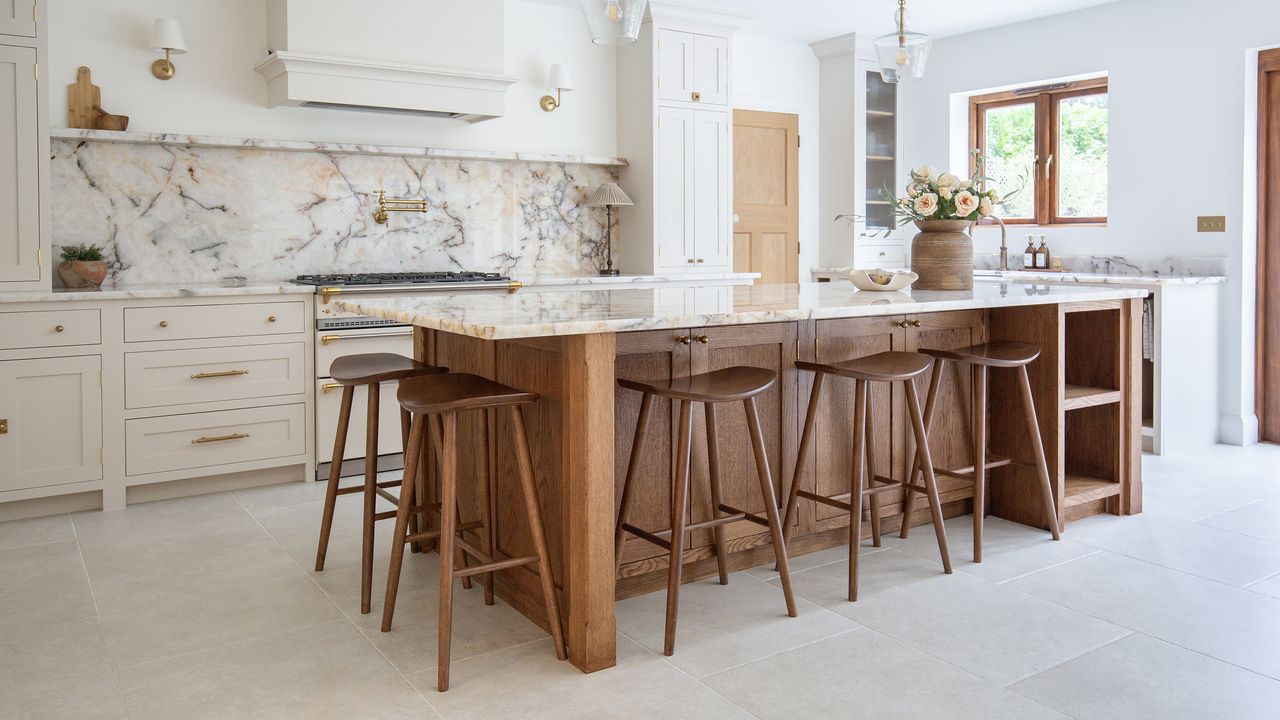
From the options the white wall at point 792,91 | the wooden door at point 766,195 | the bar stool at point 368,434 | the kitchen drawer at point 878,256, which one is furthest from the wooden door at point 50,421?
the kitchen drawer at point 878,256

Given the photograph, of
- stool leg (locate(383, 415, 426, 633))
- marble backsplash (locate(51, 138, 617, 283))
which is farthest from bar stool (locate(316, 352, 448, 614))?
marble backsplash (locate(51, 138, 617, 283))

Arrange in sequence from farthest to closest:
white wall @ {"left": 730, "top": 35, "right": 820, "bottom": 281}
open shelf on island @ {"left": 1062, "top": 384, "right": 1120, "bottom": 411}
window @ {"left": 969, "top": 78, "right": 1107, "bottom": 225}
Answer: white wall @ {"left": 730, "top": 35, "right": 820, "bottom": 281}, window @ {"left": 969, "top": 78, "right": 1107, "bottom": 225}, open shelf on island @ {"left": 1062, "top": 384, "right": 1120, "bottom": 411}

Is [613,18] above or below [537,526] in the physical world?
above

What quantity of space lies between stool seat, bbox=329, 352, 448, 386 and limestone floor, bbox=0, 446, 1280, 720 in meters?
0.68

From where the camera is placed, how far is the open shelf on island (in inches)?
146

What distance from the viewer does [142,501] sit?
4258mm

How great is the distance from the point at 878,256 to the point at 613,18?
479 cm

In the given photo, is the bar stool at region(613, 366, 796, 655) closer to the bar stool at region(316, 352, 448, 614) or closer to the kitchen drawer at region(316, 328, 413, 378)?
the bar stool at region(316, 352, 448, 614)

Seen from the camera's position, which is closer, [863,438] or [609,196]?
[863,438]

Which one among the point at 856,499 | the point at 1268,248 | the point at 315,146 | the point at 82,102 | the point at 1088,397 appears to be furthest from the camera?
the point at 1268,248

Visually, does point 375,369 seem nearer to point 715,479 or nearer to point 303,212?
point 715,479

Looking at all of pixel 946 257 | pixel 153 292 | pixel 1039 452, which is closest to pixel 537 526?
pixel 1039 452

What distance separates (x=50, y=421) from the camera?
399cm

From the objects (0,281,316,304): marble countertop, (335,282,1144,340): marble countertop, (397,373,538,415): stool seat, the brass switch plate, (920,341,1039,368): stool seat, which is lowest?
(397,373,538,415): stool seat
